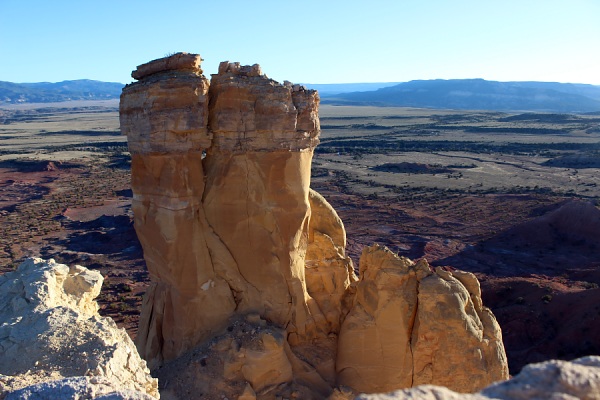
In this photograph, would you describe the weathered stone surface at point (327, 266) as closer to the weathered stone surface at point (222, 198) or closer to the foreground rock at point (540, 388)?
the weathered stone surface at point (222, 198)

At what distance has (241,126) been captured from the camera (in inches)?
457

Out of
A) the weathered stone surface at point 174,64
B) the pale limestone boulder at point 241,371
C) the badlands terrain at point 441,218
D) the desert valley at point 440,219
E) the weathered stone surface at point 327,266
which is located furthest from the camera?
the badlands terrain at point 441,218

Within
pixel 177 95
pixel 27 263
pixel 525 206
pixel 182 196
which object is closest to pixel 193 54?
pixel 177 95

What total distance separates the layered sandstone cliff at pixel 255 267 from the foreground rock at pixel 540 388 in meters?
6.76

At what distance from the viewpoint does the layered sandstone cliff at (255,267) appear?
11109 mm

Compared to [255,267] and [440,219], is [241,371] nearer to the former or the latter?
[255,267]

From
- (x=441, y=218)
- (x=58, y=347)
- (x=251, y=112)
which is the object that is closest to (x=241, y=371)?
(x=58, y=347)

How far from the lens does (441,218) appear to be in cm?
4628

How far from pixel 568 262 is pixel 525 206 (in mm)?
16828

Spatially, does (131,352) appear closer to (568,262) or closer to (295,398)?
(295,398)

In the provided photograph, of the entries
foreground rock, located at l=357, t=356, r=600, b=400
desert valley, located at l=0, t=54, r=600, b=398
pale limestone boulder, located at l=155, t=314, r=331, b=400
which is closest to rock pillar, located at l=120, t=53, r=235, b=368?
pale limestone boulder, located at l=155, t=314, r=331, b=400

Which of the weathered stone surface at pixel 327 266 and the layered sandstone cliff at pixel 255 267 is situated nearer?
the layered sandstone cliff at pixel 255 267

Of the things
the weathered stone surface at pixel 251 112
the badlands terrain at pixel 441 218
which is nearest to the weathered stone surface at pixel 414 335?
the weathered stone surface at pixel 251 112

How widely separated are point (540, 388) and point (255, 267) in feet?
27.2
